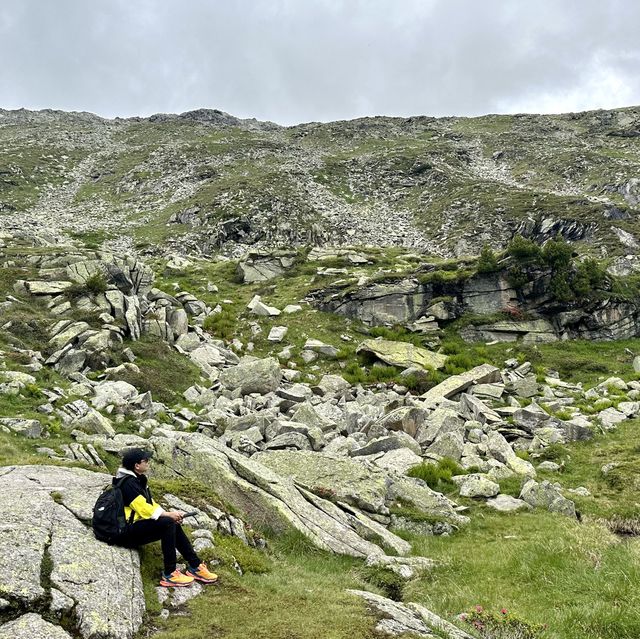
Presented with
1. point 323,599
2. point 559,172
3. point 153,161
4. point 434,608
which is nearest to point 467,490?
point 434,608

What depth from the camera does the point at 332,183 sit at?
10019 cm

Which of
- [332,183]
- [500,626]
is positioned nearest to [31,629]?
[500,626]

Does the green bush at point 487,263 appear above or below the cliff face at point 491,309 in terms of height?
above

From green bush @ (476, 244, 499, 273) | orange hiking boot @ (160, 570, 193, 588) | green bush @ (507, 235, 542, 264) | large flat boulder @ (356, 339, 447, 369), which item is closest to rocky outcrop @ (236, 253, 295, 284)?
large flat boulder @ (356, 339, 447, 369)

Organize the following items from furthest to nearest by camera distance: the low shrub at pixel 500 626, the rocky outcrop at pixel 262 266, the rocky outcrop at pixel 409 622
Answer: the rocky outcrop at pixel 262 266, the low shrub at pixel 500 626, the rocky outcrop at pixel 409 622

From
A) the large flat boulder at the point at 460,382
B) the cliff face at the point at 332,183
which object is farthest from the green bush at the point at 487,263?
the cliff face at the point at 332,183

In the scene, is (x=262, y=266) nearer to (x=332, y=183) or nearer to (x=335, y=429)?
(x=335, y=429)

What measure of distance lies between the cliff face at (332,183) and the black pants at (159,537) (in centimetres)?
5843

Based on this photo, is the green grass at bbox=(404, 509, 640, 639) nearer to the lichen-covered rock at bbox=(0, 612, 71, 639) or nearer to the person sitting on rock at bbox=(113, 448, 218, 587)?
the person sitting on rock at bbox=(113, 448, 218, 587)

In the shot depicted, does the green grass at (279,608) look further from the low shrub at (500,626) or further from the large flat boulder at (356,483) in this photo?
the large flat boulder at (356,483)

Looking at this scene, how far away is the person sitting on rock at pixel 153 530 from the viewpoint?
7.34 metres

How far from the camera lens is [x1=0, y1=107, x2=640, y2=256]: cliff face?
69625 mm

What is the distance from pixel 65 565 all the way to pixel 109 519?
950 mm

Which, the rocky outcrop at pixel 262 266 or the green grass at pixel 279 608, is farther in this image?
the rocky outcrop at pixel 262 266
